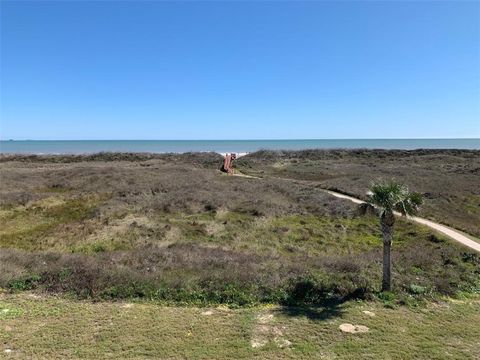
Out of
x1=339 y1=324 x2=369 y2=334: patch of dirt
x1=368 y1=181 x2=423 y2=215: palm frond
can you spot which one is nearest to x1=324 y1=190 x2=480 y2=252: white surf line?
x1=368 y1=181 x2=423 y2=215: palm frond

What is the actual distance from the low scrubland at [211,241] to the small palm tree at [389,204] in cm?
231

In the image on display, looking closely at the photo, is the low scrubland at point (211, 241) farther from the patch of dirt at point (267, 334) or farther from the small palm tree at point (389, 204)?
the small palm tree at point (389, 204)

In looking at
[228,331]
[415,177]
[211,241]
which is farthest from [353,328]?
[415,177]

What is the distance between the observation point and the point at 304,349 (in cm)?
1240

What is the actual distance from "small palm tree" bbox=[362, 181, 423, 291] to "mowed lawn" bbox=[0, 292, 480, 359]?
341 centimetres

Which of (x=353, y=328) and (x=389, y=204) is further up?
(x=389, y=204)

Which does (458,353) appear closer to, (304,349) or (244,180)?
(304,349)

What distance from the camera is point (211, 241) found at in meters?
28.4

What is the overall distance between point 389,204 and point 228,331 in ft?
32.3

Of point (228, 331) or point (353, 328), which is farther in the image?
point (353, 328)

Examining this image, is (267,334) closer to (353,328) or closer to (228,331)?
(228,331)

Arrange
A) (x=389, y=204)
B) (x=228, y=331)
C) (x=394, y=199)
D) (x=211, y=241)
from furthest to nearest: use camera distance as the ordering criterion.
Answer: (x=211, y=241)
(x=394, y=199)
(x=389, y=204)
(x=228, y=331)

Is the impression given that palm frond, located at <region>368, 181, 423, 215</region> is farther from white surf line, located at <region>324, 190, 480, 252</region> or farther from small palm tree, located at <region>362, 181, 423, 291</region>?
white surf line, located at <region>324, 190, 480, 252</region>

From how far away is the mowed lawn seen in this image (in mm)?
12125
